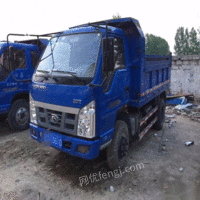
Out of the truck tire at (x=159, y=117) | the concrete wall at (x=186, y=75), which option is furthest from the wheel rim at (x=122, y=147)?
the concrete wall at (x=186, y=75)

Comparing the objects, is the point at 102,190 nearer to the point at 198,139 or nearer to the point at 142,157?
the point at 142,157

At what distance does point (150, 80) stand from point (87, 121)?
2.35 m

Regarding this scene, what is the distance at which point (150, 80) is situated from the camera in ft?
14.1

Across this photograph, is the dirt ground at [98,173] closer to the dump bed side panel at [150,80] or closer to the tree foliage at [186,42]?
the dump bed side panel at [150,80]

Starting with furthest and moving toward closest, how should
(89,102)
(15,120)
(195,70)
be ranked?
1. (195,70)
2. (15,120)
3. (89,102)

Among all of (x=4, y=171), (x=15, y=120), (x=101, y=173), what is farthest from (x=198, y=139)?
(x=15, y=120)

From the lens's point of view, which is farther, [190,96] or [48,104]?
[190,96]

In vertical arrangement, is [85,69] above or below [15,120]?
above

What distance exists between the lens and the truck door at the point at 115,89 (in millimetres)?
2770

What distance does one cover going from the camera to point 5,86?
4.85 m

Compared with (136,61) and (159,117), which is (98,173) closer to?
(136,61)

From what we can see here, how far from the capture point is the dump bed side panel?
145 inches

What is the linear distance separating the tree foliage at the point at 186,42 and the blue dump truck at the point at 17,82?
39087mm

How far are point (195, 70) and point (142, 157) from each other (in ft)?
23.8
